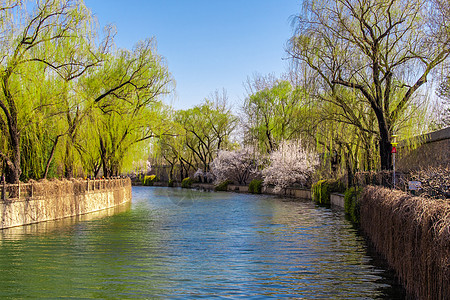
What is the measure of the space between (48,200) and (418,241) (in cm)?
1636

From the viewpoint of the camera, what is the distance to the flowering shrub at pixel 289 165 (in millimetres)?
40312

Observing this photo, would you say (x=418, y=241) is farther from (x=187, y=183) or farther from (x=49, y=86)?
(x=187, y=183)

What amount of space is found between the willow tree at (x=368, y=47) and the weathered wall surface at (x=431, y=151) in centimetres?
139

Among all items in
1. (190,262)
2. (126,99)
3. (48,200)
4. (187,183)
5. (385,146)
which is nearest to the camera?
(190,262)

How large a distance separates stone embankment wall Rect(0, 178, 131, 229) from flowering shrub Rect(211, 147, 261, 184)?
2745 cm

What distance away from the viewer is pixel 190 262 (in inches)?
438

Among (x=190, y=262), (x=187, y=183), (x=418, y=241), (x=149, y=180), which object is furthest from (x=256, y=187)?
(x=418, y=241)

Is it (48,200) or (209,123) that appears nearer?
(48,200)

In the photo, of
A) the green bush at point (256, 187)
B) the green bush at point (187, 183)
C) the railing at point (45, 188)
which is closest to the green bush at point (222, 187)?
the green bush at point (256, 187)

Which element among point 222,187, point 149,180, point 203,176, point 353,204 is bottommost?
point 222,187

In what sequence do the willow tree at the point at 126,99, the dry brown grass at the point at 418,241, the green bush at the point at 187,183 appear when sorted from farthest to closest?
the green bush at the point at 187,183
the willow tree at the point at 126,99
the dry brown grass at the point at 418,241

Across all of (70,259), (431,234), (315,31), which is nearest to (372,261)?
(431,234)

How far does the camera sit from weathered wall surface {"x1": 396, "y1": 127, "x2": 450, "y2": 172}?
674 inches

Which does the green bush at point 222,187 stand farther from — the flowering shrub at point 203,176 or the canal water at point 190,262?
the canal water at point 190,262
